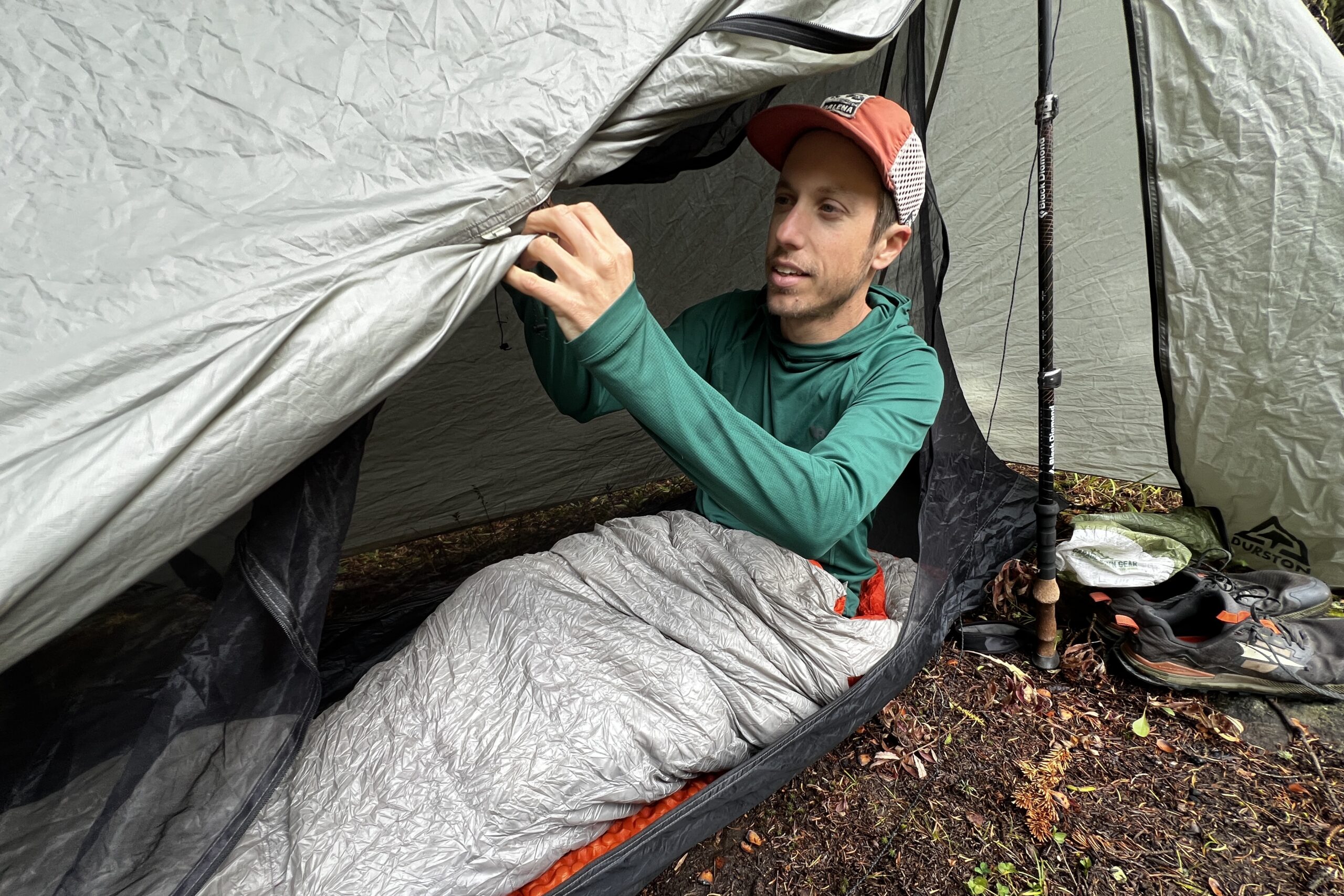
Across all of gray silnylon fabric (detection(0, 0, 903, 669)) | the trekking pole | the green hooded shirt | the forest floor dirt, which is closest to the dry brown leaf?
the forest floor dirt

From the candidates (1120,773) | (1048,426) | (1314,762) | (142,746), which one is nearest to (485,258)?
(142,746)

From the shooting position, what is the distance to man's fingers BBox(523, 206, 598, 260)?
902 mm

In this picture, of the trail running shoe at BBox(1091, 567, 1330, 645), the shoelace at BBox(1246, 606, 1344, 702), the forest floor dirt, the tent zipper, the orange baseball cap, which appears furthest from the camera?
the trail running shoe at BBox(1091, 567, 1330, 645)

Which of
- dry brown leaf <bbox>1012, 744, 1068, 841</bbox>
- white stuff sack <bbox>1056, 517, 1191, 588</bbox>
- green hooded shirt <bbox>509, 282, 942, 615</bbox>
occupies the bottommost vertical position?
dry brown leaf <bbox>1012, 744, 1068, 841</bbox>

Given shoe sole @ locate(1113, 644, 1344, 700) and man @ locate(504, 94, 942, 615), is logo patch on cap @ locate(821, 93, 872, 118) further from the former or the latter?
shoe sole @ locate(1113, 644, 1344, 700)

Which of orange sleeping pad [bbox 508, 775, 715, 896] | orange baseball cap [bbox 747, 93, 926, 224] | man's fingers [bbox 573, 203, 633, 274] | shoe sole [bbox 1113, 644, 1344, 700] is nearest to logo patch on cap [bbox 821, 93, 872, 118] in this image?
orange baseball cap [bbox 747, 93, 926, 224]

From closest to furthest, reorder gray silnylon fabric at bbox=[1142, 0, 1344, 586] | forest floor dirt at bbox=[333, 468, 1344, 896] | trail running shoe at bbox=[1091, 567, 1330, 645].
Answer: forest floor dirt at bbox=[333, 468, 1344, 896], gray silnylon fabric at bbox=[1142, 0, 1344, 586], trail running shoe at bbox=[1091, 567, 1330, 645]

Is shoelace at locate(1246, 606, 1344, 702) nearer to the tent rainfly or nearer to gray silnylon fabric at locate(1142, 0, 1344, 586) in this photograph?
gray silnylon fabric at locate(1142, 0, 1344, 586)

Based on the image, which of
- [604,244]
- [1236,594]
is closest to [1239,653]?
[1236,594]

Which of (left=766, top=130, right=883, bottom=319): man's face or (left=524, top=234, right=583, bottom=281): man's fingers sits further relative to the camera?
(left=766, top=130, right=883, bottom=319): man's face

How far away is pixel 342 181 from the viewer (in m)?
0.84

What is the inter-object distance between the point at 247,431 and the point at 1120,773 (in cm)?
186

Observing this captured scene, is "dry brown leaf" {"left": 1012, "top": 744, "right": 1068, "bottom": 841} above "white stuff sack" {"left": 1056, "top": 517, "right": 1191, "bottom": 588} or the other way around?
the other way around

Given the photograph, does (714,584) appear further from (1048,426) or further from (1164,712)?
(1164,712)
